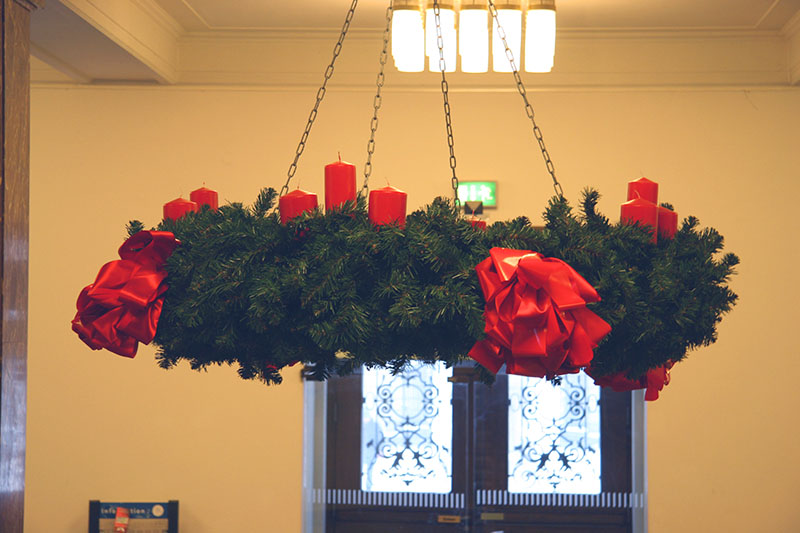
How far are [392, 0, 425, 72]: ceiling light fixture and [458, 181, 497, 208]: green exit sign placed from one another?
131 cm

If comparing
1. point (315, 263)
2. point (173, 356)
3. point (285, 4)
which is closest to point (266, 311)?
point (315, 263)

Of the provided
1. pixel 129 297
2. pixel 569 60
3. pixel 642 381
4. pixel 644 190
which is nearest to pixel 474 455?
pixel 569 60

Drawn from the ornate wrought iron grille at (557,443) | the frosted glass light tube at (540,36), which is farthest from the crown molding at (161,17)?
the ornate wrought iron grille at (557,443)

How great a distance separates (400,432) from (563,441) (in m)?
0.92

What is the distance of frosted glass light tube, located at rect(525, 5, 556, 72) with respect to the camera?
3607mm

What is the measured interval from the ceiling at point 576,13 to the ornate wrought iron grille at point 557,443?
6.48 feet

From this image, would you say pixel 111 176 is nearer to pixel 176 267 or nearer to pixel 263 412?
pixel 263 412

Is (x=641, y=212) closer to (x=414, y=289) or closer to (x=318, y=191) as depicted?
(x=414, y=289)

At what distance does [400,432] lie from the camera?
15.9 feet

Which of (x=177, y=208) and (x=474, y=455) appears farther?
(x=474, y=455)

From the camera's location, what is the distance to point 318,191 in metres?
4.82

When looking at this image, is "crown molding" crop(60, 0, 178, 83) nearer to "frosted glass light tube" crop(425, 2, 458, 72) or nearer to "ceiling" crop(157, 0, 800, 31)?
"ceiling" crop(157, 0, 800, 31)

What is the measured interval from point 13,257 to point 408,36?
1.74 m

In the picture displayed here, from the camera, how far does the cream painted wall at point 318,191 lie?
4.61 m
